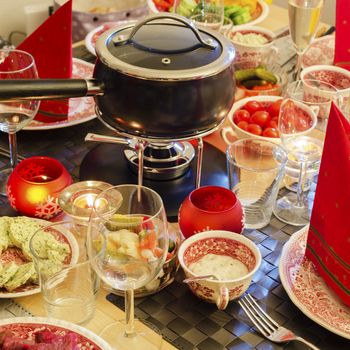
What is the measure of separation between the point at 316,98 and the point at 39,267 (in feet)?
2.52

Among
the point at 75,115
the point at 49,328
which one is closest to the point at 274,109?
the point at 75,115

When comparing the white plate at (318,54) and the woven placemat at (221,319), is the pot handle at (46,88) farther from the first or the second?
the white plate at (318,54)

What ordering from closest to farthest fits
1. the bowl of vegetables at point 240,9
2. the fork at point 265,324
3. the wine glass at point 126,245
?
the wine glass at point 126,245 < the fork at point 265,324 < the bowl of vegetables at point 240,9

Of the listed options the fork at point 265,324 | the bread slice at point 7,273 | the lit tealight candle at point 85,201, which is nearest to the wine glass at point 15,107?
the lit tealight candle at point 85,201

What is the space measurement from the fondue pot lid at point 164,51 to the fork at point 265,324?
34 cm

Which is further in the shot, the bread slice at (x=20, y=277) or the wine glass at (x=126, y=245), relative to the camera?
the bread slice at (x=20, y=277)

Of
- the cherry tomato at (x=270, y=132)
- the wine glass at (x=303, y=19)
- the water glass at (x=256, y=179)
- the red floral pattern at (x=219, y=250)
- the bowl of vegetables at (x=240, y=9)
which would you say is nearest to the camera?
the red floral pattern at (x=219, y=250)

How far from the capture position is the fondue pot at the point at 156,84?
0.93 m

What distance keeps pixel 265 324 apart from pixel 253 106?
0.60 m

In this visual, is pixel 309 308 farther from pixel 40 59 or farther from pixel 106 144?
pixel 40 59

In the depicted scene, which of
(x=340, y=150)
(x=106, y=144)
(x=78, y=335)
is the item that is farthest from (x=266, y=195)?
(x=78, y=335)

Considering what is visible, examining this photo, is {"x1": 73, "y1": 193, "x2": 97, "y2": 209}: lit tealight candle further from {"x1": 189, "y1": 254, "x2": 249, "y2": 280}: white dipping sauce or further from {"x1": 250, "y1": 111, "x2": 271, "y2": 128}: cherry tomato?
{"x1": 250, "y1": 111, "x2": 271, "y2": 128}: cherry tomato

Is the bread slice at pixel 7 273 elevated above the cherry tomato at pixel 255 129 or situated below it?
below

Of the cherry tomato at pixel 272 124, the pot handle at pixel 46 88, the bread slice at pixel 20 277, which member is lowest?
the bread slice at pixel 20 277
